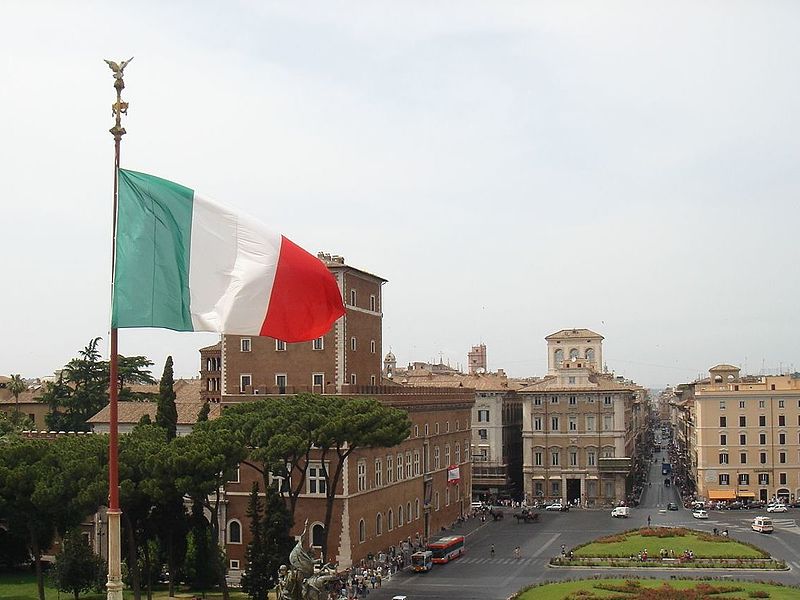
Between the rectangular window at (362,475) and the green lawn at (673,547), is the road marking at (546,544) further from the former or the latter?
the rectangular window at (362,475)

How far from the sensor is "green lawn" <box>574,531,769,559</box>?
58781 mm

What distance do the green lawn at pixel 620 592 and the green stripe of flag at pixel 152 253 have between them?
3169 cm

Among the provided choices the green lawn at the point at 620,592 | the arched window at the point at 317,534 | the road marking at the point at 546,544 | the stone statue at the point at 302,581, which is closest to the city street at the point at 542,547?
the road marking at the point at 546,544

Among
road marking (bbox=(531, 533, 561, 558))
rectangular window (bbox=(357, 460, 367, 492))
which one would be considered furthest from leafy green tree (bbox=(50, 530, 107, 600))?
road marking (bbox=(531, 533, 561, 558))

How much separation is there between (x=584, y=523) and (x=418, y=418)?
1747cm

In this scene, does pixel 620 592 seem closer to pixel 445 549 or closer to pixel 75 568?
pixel 445 549

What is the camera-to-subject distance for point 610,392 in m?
92.4

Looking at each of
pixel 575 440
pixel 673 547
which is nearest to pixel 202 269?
pixel 673 547

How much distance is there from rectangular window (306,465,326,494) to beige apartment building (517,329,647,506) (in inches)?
1607

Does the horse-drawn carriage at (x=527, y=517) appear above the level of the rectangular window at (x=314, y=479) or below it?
below

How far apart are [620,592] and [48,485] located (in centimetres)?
2474

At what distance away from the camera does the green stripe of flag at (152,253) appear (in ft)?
60.6

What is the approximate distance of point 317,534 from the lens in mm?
55938

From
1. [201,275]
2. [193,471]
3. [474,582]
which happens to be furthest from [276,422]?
[201,275]
